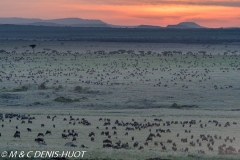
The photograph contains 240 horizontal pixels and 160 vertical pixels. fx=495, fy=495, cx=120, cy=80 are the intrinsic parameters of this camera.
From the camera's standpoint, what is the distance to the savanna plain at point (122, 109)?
21.8m

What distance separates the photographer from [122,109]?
40.9 metres

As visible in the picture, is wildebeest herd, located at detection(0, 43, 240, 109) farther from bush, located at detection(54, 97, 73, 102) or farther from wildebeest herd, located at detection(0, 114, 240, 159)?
wildebeest herd, located at detection(0, 114, 240, 159)

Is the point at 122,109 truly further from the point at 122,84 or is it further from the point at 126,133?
the point at 126,133

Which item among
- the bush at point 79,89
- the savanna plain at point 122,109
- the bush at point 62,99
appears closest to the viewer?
the savanna plain at point 122,109

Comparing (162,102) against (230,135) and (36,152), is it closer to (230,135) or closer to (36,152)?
(230,135)

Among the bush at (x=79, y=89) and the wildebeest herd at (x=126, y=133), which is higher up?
the wildebeest herd at (x=126, y=133)

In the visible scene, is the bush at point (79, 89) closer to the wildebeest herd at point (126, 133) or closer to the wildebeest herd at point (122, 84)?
the wildebeest herd at point (122, 84)

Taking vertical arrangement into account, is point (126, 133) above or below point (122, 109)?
above

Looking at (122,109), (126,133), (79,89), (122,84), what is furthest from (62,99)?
(126,133)

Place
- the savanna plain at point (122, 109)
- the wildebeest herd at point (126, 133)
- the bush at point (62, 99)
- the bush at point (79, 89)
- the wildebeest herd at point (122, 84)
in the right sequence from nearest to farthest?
1. the savanna plain at point (122, 109)
2. the wildebeest herd at point (126, 133)
3. the bush at point (62, 99)
4. the wildebeest herd at point (122, 84)
5. the bush at point (79, 89)

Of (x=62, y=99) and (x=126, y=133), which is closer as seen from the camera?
(x=126, y=133)

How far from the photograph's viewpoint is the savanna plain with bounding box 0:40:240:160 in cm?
2180

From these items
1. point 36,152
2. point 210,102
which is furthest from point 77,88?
point 36,152

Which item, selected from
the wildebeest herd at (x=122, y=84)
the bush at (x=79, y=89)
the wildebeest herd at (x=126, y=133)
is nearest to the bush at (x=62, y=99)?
the wildebeest herd at (x=122, y=84)
